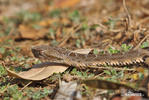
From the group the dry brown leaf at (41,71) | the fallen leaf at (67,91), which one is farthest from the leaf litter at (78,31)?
the fallen leaf at (67,91)

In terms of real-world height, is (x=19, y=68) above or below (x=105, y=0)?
below

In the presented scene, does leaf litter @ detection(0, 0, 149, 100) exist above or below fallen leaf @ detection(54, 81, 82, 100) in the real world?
above

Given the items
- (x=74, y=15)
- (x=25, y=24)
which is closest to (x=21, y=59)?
(x=74, y=15)

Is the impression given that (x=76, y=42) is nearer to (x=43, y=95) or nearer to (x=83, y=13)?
(x=43, y=95)

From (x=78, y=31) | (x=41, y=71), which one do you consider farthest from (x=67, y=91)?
(x=78, y=31)

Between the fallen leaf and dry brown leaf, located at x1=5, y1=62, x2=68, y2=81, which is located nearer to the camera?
the fallen leaf

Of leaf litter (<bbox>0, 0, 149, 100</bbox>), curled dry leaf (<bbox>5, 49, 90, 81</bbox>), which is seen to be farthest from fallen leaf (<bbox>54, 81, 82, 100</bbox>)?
curled dry leaf (<bbox>5, 49, 90, 81</bbox>)

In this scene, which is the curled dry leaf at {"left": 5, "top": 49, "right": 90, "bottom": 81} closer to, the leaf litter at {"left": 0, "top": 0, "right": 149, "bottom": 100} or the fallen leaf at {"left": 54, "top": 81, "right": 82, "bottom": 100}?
the leaf litter at {"left": 0, "top": 0, "right": 149, "bottom": 100}

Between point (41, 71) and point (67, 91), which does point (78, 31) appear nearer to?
point (41, 71)
